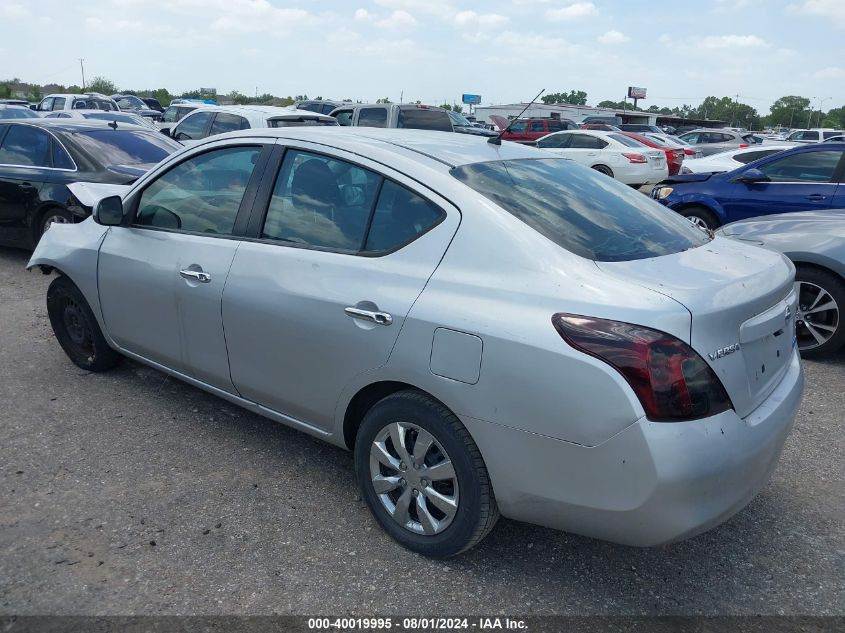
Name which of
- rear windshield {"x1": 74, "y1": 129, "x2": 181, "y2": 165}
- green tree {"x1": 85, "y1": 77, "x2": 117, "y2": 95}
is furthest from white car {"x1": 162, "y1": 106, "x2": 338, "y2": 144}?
green tree {"x1": 85, "y1": 77, "x2": 117, "y2": 95}

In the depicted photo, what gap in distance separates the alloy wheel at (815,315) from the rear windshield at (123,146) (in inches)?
259

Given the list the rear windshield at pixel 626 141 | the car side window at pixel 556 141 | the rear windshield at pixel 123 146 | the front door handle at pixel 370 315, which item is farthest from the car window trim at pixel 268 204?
the rear windshield at pixel 626 141

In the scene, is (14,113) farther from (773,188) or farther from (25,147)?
(773,188)

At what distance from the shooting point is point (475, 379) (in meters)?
2.54

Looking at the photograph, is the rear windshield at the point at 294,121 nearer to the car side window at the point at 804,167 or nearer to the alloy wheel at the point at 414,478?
the car side window at the point at 804,167

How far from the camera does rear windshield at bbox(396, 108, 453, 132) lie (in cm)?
1530

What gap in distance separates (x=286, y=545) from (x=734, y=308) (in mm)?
1994

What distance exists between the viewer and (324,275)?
3.07 metres

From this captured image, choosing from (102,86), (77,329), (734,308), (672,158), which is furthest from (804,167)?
(102,86)

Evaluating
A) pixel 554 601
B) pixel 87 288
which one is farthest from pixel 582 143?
pixel 554 601

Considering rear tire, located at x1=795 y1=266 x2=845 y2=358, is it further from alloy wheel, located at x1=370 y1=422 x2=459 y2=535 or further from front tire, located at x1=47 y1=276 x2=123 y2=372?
front tire, located at x1=47 y1=276 x2=123 y2=372

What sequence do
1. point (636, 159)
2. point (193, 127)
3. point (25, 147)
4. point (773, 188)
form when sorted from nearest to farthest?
point (773, 188), point (25, 147), point (193, 127), point (636, 159)

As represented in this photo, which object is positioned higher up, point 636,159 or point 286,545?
point 636,159

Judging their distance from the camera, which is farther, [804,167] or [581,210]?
[804,167]
